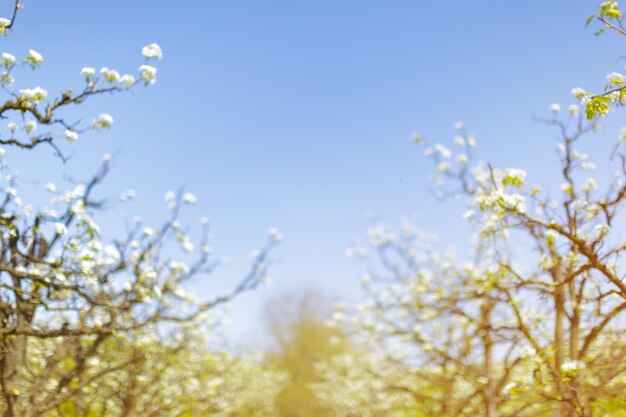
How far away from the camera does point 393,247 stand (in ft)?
44.0

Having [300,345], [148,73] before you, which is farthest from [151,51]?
[300,345]

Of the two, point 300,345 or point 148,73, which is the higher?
point 300,345

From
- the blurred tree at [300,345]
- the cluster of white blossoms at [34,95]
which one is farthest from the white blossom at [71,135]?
the blurred tree at [300,345]

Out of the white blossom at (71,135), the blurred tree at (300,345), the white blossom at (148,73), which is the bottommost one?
the white blossom at (71,135)

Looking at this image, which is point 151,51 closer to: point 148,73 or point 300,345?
point 148,73

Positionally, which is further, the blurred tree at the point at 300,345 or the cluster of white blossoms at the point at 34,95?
the blurred tree at the point at 300,345

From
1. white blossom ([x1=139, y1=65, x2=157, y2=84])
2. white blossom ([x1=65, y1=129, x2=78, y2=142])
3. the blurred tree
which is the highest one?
the blurred tree

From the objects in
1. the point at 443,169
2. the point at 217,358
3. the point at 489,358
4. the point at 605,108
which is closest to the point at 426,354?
the point at 489,358

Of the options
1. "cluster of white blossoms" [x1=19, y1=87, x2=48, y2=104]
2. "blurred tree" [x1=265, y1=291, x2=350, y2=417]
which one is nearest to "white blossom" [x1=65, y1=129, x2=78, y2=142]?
"cluster of white blossoms" [x1=19, y1=87, x2=48, y2=104]

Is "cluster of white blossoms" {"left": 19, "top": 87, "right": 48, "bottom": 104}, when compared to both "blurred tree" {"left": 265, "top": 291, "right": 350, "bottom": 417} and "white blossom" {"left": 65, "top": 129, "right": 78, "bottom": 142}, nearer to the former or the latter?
"white blossom" {"left": 65, "top": 129, "right": 78, "bottom": 142}

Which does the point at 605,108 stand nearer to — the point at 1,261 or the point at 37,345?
the point at 1,261

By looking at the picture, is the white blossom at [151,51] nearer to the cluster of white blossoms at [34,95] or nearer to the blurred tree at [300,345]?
the cluster of white blossoms at [34,95]

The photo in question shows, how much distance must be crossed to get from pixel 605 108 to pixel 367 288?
10049mm

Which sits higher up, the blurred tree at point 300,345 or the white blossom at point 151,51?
the blurred tree at point 300,345
